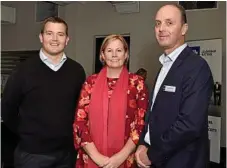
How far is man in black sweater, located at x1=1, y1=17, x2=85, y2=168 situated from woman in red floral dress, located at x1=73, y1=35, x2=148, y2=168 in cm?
10

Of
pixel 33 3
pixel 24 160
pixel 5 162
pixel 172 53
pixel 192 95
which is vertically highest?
pixel 33 3

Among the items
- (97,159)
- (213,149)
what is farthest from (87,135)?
(213,149)

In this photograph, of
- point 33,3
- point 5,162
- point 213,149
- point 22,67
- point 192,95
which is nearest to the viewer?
point 192,95

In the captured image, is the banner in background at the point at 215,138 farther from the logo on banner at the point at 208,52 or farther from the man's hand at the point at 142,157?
the man's hand at the point at 142,157

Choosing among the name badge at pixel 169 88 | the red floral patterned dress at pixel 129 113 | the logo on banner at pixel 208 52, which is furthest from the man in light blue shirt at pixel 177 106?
the logo on banner at pixel 208 52

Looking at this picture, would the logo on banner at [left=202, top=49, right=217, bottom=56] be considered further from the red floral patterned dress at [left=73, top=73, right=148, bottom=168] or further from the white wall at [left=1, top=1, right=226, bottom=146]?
the red floral patterned dress at [left=73, top=73, right=148, bottom=168]

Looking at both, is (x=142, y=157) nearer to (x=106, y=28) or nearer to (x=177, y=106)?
(x=177, y=106)

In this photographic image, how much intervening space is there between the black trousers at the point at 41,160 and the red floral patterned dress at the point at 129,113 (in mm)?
135

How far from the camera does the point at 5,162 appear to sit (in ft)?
11.7

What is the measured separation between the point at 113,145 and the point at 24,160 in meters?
0.54

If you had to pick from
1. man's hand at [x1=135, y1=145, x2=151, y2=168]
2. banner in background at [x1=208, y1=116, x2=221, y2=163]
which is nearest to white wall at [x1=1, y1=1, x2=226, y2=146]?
banner in background at [x1=208, y1=116, x2=221, y2=163]

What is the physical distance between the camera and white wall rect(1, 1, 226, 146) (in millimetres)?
4691

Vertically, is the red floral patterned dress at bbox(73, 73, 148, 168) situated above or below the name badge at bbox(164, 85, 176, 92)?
below

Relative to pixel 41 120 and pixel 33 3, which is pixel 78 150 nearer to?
pixel 41 120
